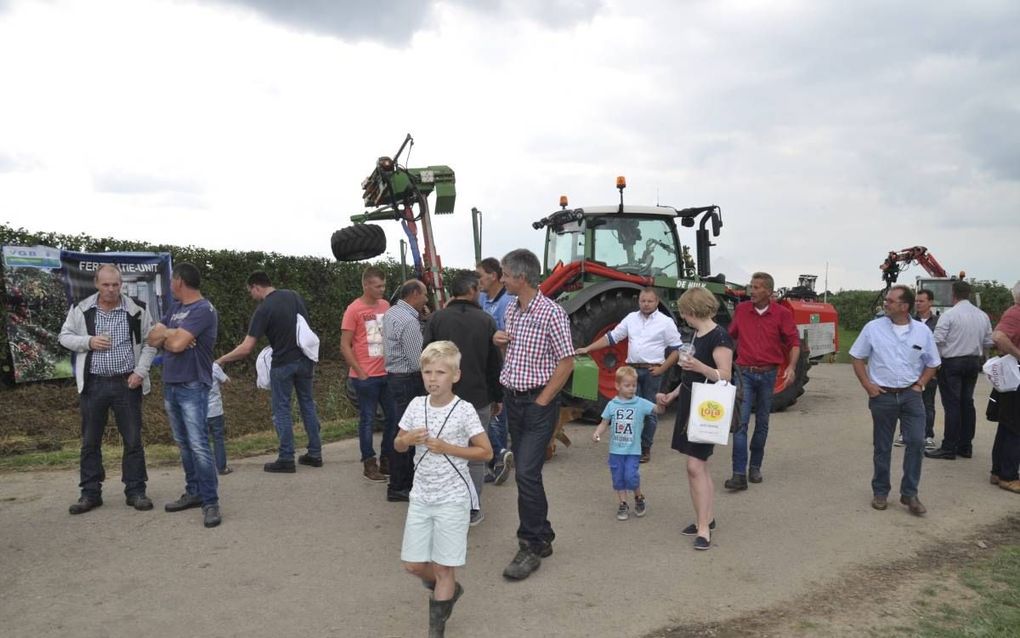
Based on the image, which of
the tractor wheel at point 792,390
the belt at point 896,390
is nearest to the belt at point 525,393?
the belt at point 896,390

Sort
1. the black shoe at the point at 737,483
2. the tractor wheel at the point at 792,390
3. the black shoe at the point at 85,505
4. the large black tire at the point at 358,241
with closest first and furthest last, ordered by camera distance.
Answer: the black shoe at the point at 85,505
the black shoe at the point at 737,483
the large black tire at the point at 358,241
the tractor wheel at the point at 792,390

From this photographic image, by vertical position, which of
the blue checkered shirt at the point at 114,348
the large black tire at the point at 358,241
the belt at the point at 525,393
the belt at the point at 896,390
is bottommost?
the belt at the point at 896,390

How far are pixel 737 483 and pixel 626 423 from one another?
1341 millimetres

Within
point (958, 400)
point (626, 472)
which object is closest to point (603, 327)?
point (626, 472)

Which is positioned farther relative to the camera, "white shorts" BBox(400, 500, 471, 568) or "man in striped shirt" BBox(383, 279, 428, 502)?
"man in striped shirt" BBox(383, 279, 428, 502)

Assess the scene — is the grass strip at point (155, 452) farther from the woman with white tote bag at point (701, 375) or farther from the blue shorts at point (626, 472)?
the woman with white tote bag at point (701, 375)

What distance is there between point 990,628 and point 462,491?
8.69 ft

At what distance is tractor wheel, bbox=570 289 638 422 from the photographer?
803 cm

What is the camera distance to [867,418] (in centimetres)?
916

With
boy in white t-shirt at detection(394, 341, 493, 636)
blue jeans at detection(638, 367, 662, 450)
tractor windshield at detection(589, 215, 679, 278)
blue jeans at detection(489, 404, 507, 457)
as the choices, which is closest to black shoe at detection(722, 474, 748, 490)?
blue jeans at detection(638, 367, 662, 450)

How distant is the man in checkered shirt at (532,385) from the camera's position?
13.7ft

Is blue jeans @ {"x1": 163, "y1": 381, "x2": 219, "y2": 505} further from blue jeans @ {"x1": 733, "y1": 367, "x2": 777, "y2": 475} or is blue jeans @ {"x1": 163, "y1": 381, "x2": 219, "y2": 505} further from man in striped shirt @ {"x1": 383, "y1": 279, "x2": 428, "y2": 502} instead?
blue jeans @ {"x1": 733, "y1": 367, "x2": 777, "y2": 475}

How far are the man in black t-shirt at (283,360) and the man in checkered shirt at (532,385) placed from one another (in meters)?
2.69

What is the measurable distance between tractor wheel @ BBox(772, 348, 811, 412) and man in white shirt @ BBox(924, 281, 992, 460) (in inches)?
90.9
